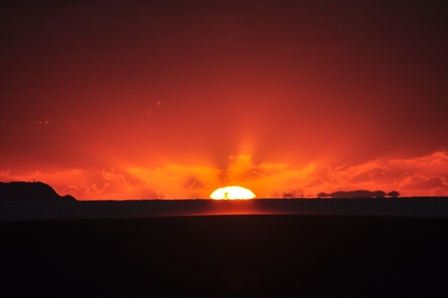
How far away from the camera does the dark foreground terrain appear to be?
10.4 metres

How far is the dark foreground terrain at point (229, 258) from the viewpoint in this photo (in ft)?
34.1

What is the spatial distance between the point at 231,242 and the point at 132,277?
3461 mm

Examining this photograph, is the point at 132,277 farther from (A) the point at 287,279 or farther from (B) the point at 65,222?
(B) the point at 65,222

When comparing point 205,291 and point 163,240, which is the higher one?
point 163,240

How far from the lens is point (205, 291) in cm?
1030

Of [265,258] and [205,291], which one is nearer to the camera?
[205,291]

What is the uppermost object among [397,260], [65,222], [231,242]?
[65,222]

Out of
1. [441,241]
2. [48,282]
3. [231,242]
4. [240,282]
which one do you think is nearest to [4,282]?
[48,282]

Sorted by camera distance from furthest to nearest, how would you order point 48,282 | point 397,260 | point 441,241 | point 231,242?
1. point 231,242
2. point 441,241
3. point 397,260
4. point 48,282

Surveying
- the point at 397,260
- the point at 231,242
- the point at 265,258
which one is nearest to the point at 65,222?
the point at 231,242

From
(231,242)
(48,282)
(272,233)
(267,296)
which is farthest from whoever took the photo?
(272,233)

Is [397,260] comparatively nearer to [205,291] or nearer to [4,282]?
[205,291]

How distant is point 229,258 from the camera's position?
1238 cm

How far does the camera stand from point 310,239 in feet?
45.2
